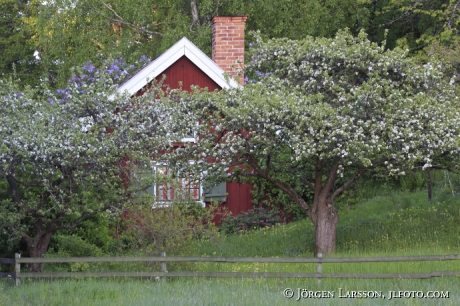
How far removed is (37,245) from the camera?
48.0 ft

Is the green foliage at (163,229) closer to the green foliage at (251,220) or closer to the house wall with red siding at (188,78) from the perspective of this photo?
the green foliage at (251,220)

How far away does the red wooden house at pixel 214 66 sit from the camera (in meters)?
21.4

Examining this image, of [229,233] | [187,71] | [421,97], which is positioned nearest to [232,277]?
[421,97]

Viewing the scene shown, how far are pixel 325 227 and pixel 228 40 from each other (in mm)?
7958

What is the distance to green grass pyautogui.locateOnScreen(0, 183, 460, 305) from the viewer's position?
36.7ft

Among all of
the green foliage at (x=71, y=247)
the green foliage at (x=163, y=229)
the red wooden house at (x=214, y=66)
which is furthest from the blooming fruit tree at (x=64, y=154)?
the red wooden house at (x=214, y=66)

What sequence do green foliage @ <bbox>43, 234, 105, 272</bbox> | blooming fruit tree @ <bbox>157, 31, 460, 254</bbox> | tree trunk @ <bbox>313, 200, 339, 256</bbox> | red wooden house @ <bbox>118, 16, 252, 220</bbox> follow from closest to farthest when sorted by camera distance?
blooming fruit tree @ <bbox>157, 31, 460, 254</bbox> < green foliage @ <bbox>43, 234, 105, 272</bbox> < tree trunk @ <bbox>313, 200, 339, 256</bbox> < red wooden house @ <bbox>118, 16, 252, 220</bbox>

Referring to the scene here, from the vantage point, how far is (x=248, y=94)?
14.7 m

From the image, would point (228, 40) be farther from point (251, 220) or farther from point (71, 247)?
point (71, 247)

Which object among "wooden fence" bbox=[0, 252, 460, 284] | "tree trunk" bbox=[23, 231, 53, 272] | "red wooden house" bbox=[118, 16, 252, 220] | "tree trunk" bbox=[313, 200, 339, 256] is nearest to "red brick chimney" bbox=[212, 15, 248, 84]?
"red wooden house" bbox=[118, 16, 252, 220]

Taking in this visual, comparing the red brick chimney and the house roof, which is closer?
the house roof

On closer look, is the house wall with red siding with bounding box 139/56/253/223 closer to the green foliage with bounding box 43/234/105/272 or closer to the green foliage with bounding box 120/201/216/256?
the green foliage with bounding box 43/234/105/272

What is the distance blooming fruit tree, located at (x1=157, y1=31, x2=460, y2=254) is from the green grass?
74.8 inches

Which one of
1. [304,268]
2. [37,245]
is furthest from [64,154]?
[304,268]
